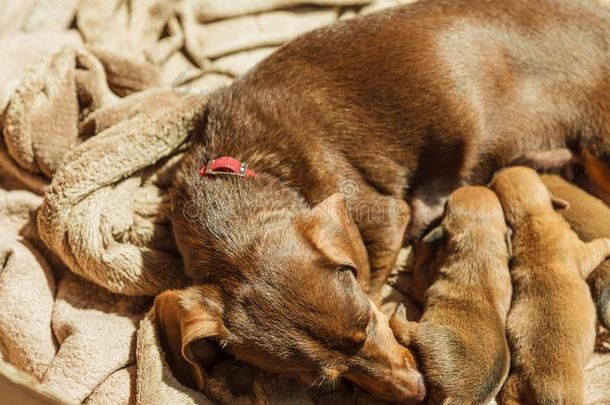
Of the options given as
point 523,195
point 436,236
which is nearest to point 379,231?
point 436,236

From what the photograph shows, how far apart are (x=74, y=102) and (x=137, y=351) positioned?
4.17 ft

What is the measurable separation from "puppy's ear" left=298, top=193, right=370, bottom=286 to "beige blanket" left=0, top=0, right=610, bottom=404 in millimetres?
479

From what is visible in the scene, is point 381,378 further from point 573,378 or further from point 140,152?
point 140,152

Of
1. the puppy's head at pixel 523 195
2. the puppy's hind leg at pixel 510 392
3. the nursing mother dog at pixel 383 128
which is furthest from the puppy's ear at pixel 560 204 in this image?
the puppy's hind leg at pixel 510 392

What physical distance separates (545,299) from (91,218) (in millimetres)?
1752

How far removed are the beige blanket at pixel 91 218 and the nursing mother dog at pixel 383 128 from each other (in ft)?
0.71

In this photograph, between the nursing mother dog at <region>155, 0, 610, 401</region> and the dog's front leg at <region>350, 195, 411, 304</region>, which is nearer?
the nursing mother dog at <region>155, 0, 610, 401</region>

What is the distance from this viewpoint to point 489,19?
9.39 feet

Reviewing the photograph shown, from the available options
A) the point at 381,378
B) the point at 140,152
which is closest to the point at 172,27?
the point at 140,152

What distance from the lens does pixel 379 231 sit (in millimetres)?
2775

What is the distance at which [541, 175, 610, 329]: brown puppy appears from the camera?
98.0 inches

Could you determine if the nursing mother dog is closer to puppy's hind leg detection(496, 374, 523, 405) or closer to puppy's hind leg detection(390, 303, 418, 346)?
puppy's hind leg detection(390, 303, 418, 346)

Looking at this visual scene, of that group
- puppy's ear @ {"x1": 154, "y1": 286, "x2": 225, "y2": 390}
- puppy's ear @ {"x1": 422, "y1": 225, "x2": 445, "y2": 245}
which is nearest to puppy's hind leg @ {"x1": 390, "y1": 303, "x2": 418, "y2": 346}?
puppy's ear @ {"x1": 422, "y1": 225, "x2": 445, "y2": 245}

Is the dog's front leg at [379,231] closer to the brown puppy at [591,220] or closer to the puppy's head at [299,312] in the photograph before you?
the puppy's head at [299,312]
